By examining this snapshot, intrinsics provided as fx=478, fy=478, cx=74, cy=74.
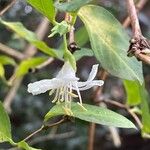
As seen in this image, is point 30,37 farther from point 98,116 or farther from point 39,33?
point 39,33

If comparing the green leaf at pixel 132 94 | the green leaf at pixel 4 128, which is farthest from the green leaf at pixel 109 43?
the green leaf at pixel 132 94

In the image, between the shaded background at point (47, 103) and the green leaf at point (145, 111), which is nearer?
the green leaf at point (145, 111)

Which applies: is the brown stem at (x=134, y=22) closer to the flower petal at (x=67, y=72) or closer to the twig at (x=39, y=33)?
the flower petal at (x=67, y=72)

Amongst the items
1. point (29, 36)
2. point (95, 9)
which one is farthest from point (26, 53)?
point (95, 9)

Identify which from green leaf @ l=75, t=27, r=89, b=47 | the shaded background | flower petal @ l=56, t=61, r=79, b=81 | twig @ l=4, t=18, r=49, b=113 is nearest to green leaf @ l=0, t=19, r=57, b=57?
green leaf @ l=75, t=27, r=89, b=47

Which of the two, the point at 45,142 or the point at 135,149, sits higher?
the point at 45,142

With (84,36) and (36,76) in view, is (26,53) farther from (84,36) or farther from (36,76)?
(84,36)
